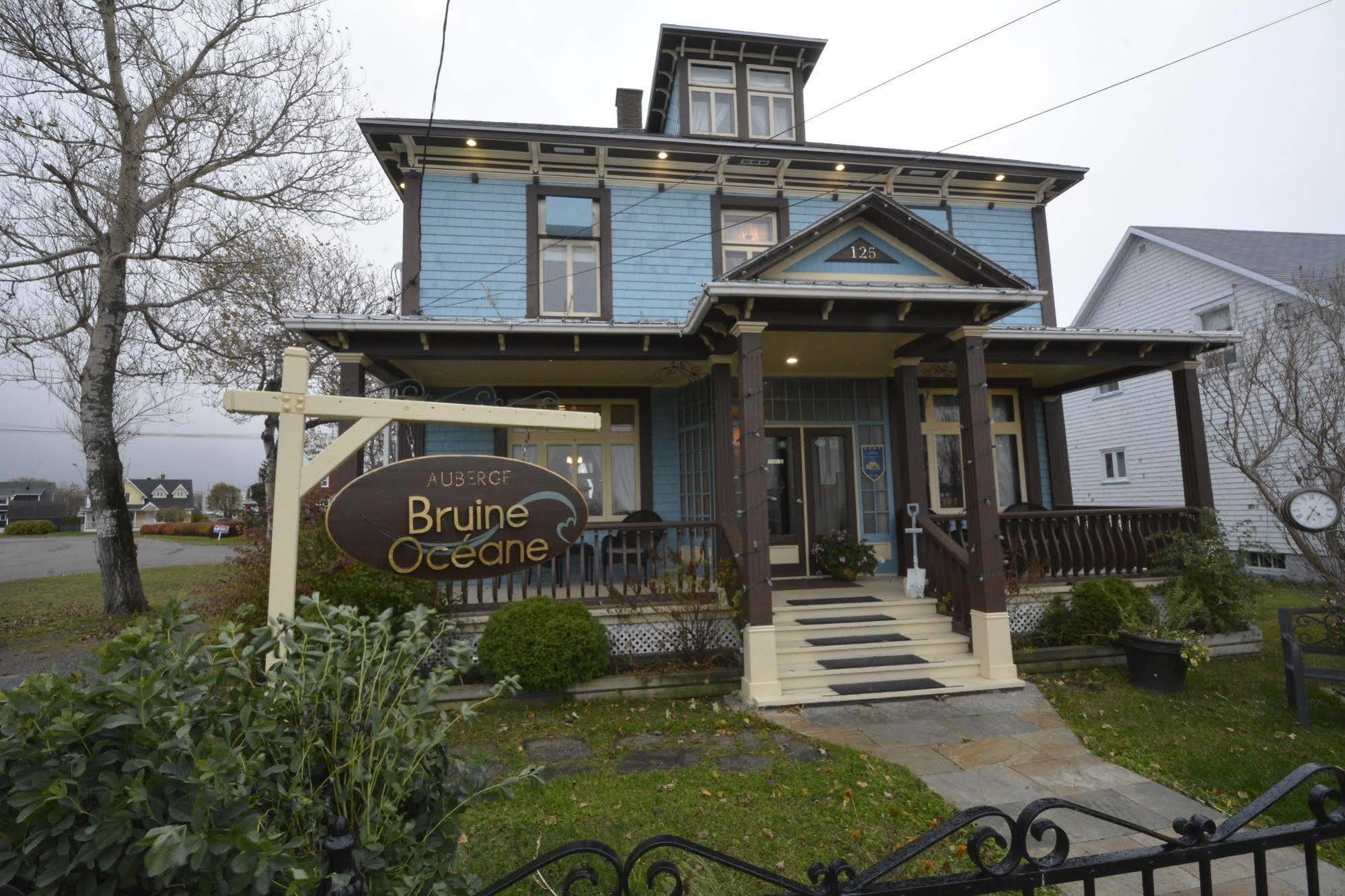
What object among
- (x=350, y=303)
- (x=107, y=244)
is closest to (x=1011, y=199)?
(x=107, y=244)

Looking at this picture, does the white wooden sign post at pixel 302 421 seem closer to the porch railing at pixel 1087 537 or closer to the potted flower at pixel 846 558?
the potted flower at pixel 846 558

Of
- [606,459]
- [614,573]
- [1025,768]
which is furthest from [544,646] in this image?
[1025,768]

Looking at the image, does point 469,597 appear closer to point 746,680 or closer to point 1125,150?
point 746,680

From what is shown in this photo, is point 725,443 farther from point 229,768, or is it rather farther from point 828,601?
point 229,768

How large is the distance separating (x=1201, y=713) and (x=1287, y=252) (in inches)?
582

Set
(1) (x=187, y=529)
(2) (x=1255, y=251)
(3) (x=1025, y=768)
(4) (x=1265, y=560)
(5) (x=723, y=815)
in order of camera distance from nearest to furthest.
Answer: (5) (x=723, y=815) < (3) (x=1025, y=768) < (4) (x=1265, y=560) < (2) (x=1255, y=251) < (1) (x=187, y=529)

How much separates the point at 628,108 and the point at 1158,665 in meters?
10.8

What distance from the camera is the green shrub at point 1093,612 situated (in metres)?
6.99

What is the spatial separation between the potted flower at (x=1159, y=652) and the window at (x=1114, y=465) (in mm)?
11737

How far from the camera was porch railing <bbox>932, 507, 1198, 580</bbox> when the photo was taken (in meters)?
7.77

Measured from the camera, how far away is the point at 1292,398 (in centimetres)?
1041

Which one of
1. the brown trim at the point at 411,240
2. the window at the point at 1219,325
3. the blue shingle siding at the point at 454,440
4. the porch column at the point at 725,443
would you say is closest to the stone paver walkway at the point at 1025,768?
the porch column at the point at 725,443

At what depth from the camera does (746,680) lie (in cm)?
613

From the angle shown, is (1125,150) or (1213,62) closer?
(1213,62)
